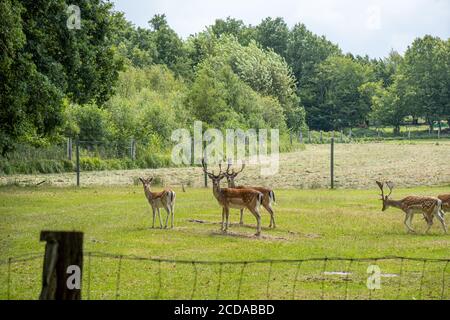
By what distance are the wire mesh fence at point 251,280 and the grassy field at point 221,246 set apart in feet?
0.05

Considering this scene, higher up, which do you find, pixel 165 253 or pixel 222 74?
pixel 222 74

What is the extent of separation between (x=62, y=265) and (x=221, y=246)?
9.56 meters

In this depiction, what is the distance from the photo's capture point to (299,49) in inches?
5015

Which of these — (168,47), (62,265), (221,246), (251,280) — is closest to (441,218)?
(221,246)

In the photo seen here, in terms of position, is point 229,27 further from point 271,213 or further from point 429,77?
point 271,213

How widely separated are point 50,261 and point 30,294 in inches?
193

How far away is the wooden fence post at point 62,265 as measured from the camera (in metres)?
7.24

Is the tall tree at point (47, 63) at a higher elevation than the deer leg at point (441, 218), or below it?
higher

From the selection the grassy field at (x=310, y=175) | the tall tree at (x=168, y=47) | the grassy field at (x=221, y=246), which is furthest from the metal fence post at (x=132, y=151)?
the tall tree at (x=168, y=47)

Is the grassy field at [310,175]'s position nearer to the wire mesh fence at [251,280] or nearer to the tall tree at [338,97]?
the wire mesh fence at [251,280]

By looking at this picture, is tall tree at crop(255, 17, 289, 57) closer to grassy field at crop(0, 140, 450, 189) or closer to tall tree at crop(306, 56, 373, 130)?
tall tree at crop(306, 56, 373, 130)
